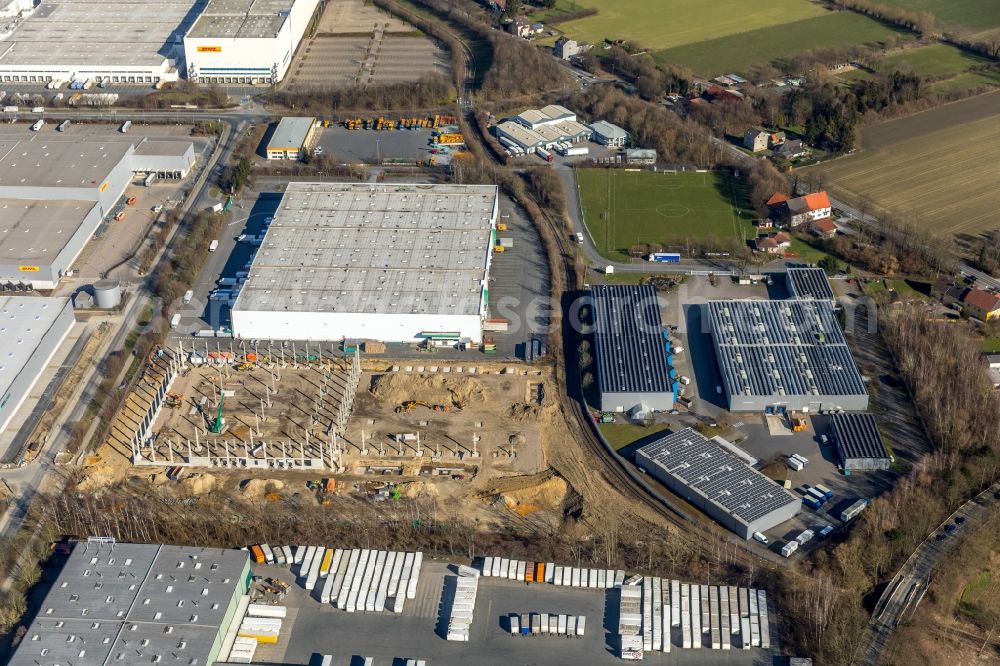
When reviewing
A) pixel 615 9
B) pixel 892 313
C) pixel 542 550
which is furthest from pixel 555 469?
pixel 615 9

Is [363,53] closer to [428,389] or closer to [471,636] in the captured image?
[428,389]

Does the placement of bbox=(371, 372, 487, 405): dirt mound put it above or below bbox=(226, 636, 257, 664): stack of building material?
below

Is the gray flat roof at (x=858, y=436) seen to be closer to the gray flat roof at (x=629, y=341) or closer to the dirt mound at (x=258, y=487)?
the gray flat roof at (x=629, y=341)

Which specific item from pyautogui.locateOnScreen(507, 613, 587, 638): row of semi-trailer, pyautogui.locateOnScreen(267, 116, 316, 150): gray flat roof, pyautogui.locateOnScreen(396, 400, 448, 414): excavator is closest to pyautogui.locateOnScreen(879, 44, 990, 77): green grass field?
pyautogui.locateOnScreen(267, 116, 316, 150): gray flat roof

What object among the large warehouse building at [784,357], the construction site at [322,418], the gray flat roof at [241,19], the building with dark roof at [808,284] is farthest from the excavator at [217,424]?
the gray flat roof at [241,19]

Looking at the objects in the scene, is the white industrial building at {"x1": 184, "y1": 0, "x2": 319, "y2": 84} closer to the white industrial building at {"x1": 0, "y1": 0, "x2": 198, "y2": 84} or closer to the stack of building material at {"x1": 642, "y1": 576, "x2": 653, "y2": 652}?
the white industrial building at {"x1": 0, "y1": 0, "x2": 198, "y2": 84}

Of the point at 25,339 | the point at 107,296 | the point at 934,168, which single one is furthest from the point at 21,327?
the point at 934,168
